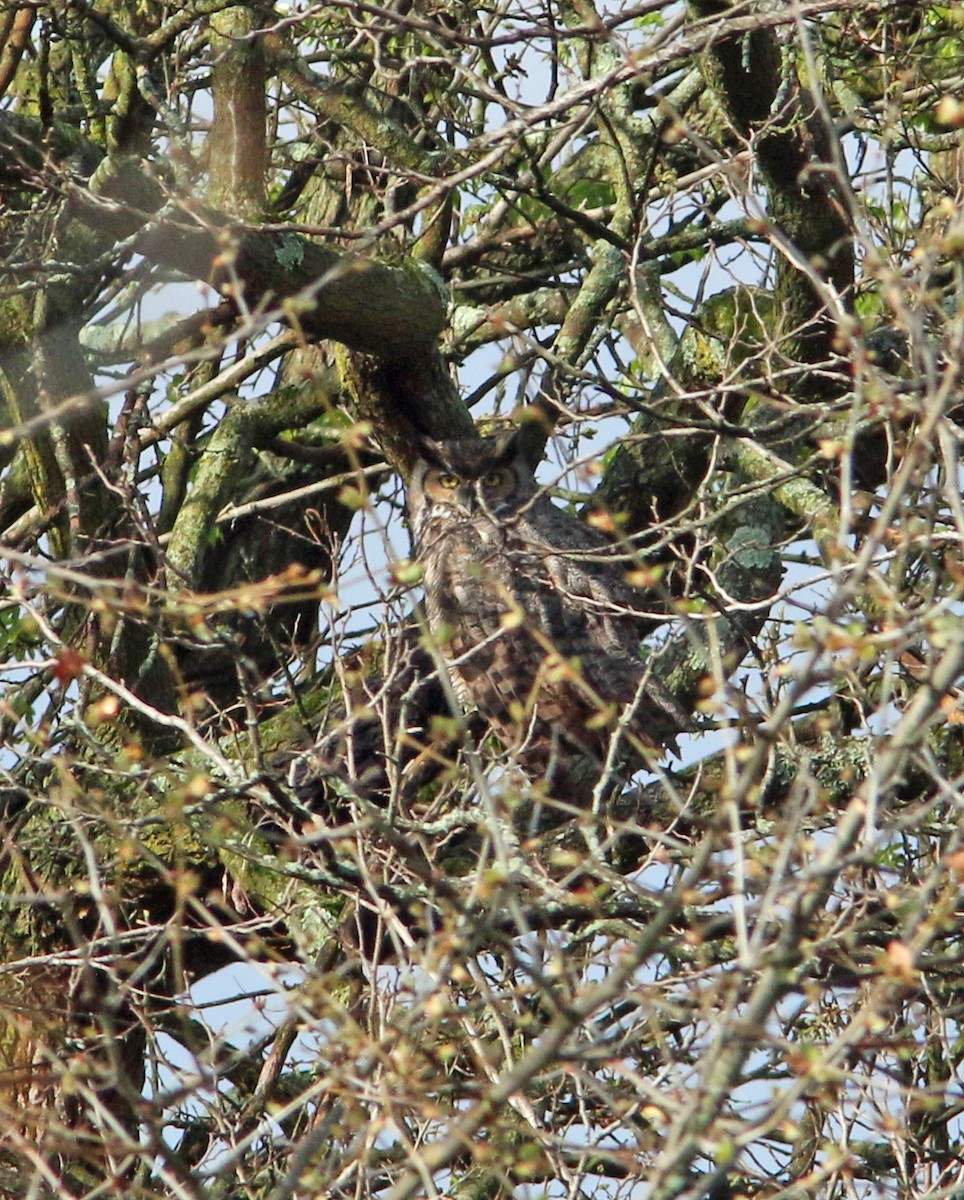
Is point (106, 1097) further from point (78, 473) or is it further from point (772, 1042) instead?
point (772, 1042)

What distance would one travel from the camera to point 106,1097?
15.1 ft

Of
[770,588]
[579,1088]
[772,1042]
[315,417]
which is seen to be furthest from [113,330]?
[772,1042]

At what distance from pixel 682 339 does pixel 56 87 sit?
274cm

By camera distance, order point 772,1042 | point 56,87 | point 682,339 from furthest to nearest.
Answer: point 56,87 < point 682,339 < point 772,1042

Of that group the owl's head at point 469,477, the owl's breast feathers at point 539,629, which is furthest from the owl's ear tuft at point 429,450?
the owl's breast feathers at point 539,629

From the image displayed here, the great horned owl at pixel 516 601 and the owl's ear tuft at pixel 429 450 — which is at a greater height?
the owl's ear tuft at pixel 429 450

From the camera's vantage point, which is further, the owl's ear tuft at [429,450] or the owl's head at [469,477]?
the owl's head at [469,477]

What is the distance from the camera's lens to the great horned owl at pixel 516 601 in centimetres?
529

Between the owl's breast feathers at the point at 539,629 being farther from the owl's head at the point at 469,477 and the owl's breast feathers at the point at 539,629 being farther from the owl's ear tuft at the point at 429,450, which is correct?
the owl's ear tuft at the point at 429,450

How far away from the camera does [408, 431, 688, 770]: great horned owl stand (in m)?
5.29

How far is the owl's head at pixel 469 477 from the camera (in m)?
5.49

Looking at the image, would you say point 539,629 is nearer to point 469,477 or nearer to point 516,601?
point 516,601

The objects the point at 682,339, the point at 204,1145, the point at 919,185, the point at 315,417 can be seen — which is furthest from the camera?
the point at 315,417

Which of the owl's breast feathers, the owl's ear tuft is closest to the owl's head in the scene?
the owl's ear tuft
